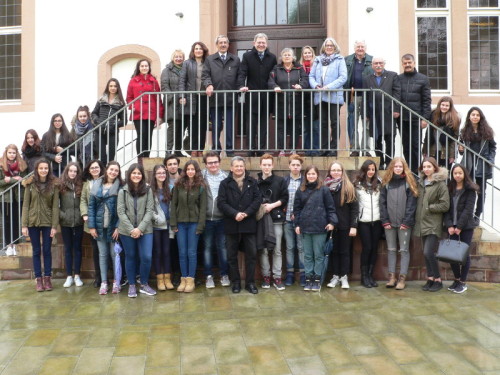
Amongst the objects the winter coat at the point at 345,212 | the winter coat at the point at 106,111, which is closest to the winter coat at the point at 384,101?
the winter coat at the point at 345,212

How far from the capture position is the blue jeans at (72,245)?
6.72m

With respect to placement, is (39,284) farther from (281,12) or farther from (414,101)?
(281,12)

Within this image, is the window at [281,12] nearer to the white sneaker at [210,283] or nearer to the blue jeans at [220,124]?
the blue jeans at [220,124]

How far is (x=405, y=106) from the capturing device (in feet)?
23.2

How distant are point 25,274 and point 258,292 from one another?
3.23 metres

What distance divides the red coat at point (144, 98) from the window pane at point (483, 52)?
18.2ft

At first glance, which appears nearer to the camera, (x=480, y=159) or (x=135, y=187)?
(x=135, y=187)

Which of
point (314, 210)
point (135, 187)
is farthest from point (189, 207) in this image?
point (314, 210)

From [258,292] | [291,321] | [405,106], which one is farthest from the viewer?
[405,106]

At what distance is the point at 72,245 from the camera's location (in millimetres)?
6785

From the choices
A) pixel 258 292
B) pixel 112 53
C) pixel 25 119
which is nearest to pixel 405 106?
pixel 258 292

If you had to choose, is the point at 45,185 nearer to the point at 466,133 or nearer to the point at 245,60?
the point at 245,60

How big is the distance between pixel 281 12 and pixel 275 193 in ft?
16.1

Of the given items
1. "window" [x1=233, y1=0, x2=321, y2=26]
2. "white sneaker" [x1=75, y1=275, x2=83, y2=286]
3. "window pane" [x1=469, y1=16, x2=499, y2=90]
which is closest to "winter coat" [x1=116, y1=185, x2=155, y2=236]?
"white sneaker" [x1=75, y1=275, x2=83, y2=286]
